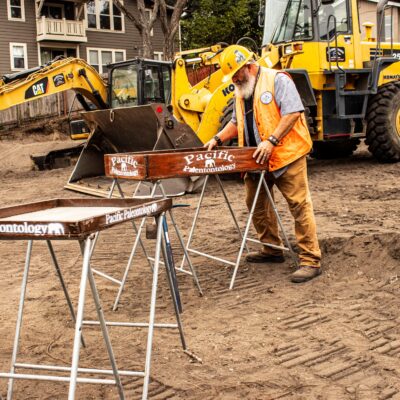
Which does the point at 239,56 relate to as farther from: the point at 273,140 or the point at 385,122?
the point at 385,122

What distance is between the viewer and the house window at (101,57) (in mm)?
32281

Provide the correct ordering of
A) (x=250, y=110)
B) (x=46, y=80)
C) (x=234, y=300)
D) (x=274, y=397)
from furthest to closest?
(x=46, y=80)
(x=250, y=110)
(x=234, y=300)
(x=274, y=397)

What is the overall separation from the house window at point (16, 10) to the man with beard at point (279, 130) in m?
25.8

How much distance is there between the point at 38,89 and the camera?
46.4ft

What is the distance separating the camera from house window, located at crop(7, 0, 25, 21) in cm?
2930

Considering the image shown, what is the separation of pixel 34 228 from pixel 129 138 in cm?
756

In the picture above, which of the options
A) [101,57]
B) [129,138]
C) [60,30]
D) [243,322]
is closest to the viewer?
[243,322]

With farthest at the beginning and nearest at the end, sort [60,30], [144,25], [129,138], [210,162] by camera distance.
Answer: [60,30]
[144,25]
[129,138]
[210,162]

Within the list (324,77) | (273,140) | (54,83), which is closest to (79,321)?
(273,140)

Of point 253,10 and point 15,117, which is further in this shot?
point 253,10

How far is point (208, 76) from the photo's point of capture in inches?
512

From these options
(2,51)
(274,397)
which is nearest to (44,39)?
(2,51)

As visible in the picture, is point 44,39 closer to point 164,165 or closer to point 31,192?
point 31,192

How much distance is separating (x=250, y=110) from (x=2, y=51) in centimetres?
2540
